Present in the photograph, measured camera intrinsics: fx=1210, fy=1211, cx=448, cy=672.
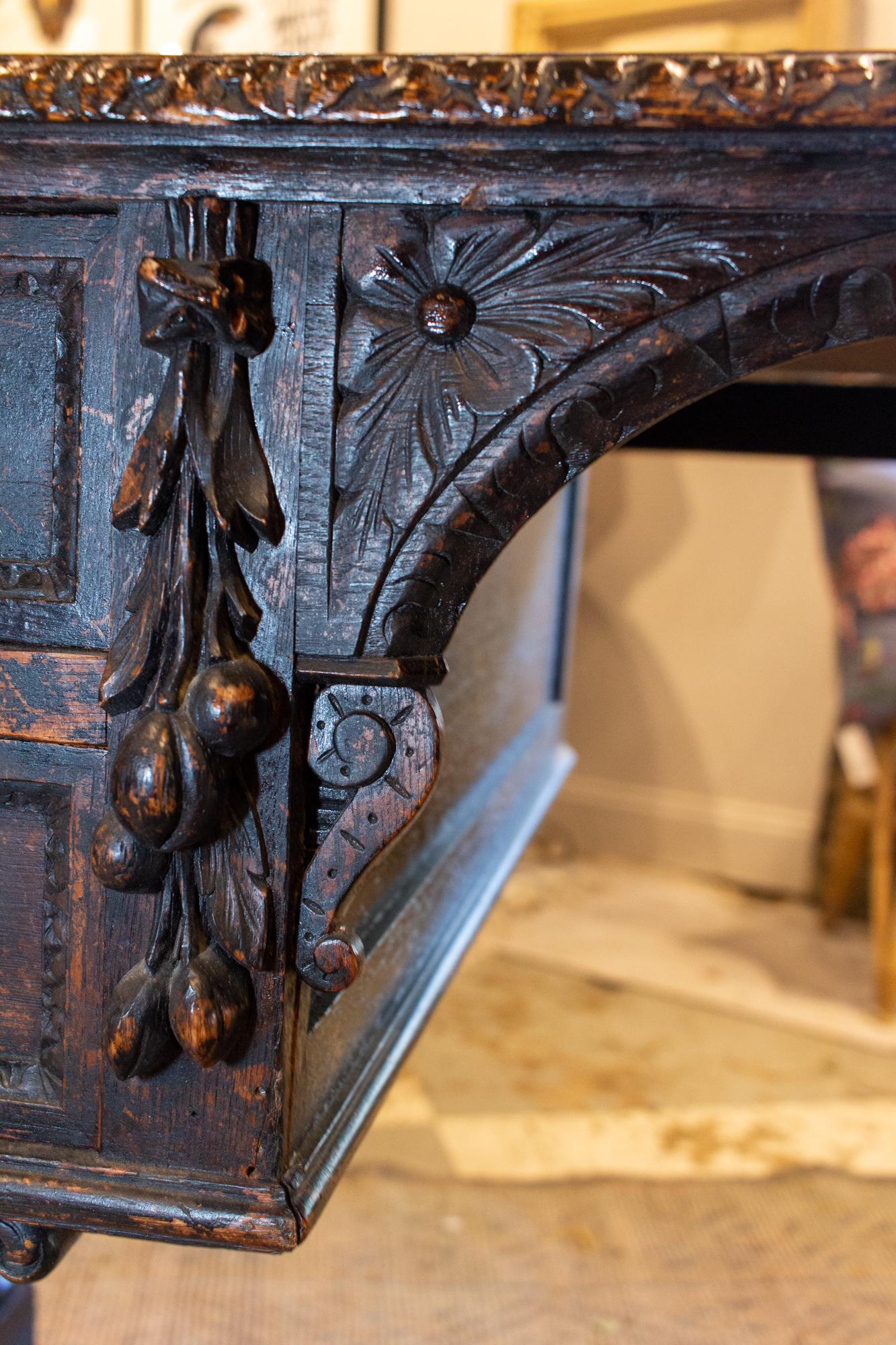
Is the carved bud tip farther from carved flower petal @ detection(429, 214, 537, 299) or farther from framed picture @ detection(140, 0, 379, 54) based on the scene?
framed picture @ detection(140, 0, 379, 54)

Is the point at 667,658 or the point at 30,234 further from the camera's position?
the point at 667,658

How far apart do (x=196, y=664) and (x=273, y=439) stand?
0.30 feet

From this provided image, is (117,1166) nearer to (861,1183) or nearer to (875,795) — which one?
(861,1183)

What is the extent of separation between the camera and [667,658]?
2.73 metres

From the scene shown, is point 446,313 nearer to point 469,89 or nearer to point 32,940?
point 469,89

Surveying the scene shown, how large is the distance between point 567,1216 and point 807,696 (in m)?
1.51

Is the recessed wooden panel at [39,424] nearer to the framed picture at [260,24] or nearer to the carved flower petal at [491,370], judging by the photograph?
the carved flower petal at [491,370]

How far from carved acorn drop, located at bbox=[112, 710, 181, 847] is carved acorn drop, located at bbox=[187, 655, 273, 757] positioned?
1 centimetres

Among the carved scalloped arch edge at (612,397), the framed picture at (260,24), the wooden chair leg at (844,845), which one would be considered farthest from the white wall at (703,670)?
the carved scalloped arch edge at (612,397)

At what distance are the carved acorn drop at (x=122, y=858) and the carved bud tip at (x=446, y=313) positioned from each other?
0.22 m

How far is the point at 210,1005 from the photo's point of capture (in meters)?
0.48

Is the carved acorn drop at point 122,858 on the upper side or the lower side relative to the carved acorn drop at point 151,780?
lower

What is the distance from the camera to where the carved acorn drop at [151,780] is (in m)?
0.46

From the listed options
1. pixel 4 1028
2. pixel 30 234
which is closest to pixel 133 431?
pixel 30 234
